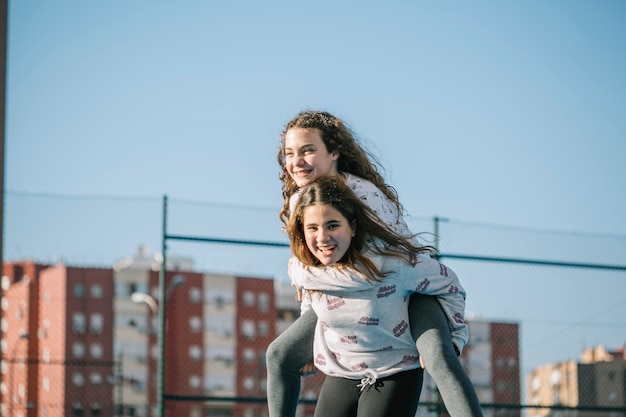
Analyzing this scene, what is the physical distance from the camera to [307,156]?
3.40m

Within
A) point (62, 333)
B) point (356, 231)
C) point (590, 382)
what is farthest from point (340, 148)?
point (62, 333)

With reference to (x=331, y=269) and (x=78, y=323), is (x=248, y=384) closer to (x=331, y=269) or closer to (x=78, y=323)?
(x=78, y=323)

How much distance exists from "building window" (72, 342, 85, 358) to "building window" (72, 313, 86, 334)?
804 mm

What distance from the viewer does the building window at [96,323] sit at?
73.8 meters

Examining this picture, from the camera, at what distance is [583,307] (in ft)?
30.0

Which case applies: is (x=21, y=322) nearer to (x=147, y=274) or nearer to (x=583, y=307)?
(x=147, y=274)

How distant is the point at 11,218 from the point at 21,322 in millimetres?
71827

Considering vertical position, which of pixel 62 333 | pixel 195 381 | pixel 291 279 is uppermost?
pixel 62 333

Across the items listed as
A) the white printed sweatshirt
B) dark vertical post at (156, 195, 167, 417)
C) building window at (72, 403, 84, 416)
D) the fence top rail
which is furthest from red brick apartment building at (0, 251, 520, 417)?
the white printed sweatshirt

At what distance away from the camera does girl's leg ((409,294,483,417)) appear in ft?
10.1

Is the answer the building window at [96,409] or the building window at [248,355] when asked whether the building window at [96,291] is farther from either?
the building window at [248,355]

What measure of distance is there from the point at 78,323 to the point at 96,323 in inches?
49.2

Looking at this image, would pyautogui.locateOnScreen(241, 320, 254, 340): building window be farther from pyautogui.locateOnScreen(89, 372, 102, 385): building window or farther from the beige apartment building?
the beige apartment building

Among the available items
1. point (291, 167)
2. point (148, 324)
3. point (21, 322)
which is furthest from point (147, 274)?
point (291, 167)
